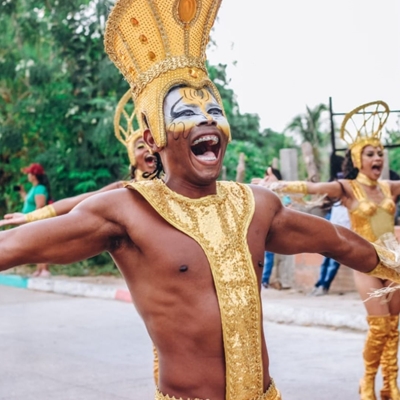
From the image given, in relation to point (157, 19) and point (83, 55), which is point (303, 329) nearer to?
point (157, 19)

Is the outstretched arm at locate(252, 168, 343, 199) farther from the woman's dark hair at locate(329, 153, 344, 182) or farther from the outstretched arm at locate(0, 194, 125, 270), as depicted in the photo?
the outstretched arm at locate(0, 194, 125, 270)

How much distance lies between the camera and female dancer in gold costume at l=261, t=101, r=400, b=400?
6.03 metres

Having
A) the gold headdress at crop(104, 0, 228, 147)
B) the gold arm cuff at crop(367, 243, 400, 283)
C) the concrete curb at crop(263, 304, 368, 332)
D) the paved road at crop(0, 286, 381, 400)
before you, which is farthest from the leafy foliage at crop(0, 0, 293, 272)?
the gold headdress at crop(104, 0, 228, 147)

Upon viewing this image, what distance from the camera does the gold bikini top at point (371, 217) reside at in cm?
654

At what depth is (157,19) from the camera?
326cm

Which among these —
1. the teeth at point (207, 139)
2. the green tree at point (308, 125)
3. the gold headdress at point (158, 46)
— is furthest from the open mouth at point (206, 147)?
the green tree at point (308, 125)

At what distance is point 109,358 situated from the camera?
25.7ft

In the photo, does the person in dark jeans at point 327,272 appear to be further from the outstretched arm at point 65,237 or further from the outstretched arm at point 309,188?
the outstretched arm at point 65,237

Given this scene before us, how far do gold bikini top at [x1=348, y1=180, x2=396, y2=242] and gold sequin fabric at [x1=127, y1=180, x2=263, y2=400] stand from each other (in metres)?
3.43

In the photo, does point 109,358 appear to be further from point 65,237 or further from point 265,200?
point 65,237

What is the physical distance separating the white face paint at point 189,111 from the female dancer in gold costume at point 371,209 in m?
3.15

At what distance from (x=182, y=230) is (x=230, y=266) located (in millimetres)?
214

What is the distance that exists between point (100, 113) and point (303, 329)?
7182mm

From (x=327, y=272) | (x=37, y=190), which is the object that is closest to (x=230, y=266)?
(x=327, y=272)
